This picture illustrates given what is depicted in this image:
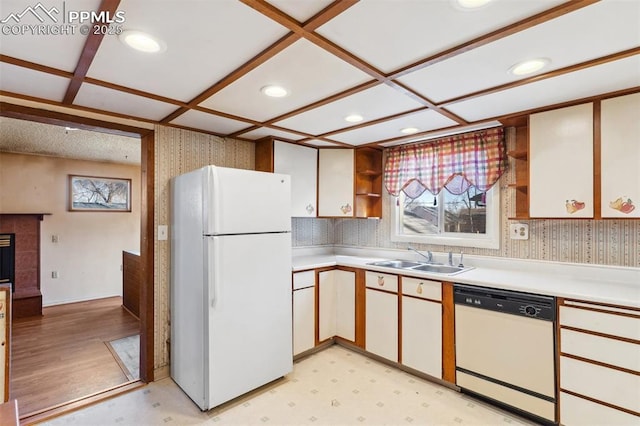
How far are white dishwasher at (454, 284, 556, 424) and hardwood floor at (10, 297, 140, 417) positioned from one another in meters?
2.77

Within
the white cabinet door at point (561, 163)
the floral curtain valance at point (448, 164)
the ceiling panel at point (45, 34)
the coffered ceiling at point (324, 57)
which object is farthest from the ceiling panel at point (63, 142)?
the white cabinet door at point (561, 163)

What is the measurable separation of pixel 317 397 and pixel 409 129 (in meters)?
2.33

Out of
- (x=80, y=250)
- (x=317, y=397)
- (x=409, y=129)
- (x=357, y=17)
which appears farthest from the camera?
(x=80, y=250)

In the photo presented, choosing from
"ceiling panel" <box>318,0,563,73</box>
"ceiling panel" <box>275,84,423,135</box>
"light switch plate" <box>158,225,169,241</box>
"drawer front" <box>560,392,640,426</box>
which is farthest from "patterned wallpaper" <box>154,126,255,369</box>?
"drawer front" <box>560,392,640,426</box>

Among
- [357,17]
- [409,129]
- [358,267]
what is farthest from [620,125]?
[358,267]

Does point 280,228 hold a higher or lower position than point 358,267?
higher

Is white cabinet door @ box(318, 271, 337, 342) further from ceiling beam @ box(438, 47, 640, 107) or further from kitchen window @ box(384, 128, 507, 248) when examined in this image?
ceiling beam @ box(438, 47, 640, 107)

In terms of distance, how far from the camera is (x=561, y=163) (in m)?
2.24

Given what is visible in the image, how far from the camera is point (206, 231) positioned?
2209mm

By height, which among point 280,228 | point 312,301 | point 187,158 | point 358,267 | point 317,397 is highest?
point 187,158

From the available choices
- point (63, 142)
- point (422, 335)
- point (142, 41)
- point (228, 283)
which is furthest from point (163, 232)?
point (63, 142)

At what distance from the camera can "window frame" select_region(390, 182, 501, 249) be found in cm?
285

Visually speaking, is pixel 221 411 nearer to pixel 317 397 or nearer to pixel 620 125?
pixel 317 397

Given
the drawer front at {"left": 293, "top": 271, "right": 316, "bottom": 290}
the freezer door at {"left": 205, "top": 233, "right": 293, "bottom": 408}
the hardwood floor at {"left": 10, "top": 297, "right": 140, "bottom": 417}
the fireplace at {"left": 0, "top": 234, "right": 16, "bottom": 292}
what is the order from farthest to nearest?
the fireplace at {"left": 0, "top": 234, "right": 16, "bottom": 292} < the drawer front at {"left": 293, "top": 271, "right": 316, "bottom": 290} < the hardwood floor at {"left": 10, "top": 297, "right": 140, "bottom": 417} < the freezer door at {"left": 205, "top": 233, "right": 293, "bottom": 408}
